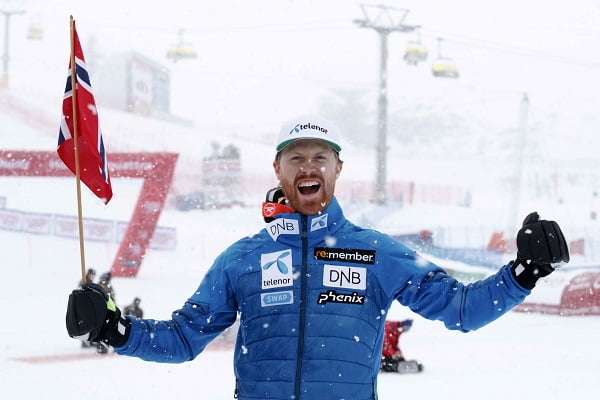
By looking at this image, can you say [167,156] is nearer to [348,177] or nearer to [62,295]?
[62,295]

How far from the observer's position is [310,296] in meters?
2.74

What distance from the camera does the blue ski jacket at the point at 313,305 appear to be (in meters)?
2.69

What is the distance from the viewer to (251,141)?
203 ft

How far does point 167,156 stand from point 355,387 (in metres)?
16.7

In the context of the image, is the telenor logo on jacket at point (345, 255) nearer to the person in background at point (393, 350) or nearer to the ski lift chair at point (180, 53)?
the person in background at point (393, 350)

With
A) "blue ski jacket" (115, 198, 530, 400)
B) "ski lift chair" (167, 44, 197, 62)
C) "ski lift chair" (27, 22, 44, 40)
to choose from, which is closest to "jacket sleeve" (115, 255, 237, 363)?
"blue ski jacket" (115, 198, 530, 400)

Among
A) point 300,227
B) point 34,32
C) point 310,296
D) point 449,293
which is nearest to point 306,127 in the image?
point 300,227

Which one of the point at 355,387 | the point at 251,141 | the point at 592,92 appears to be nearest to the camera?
the point at 355,387

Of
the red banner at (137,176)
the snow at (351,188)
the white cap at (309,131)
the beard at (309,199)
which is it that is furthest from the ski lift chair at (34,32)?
the beard at (309,199)

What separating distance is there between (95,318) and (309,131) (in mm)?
960

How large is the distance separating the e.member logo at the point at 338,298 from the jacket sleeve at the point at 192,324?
1.15 ft

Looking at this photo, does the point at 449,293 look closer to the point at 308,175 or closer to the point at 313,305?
the point at 313,305

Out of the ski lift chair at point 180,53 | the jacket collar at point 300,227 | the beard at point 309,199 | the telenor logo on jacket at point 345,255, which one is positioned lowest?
the telenor logo on jacket at point 345,255

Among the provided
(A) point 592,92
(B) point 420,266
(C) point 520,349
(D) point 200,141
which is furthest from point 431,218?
(A) point 592,92
